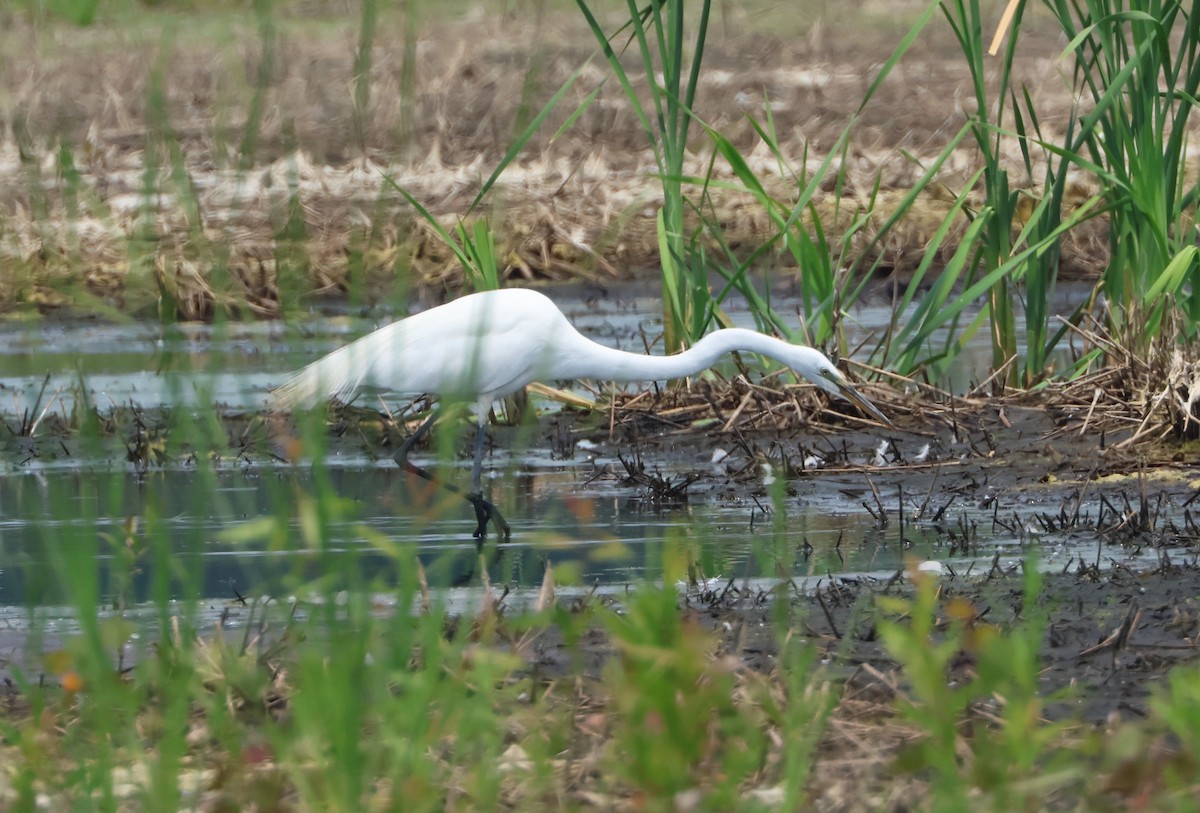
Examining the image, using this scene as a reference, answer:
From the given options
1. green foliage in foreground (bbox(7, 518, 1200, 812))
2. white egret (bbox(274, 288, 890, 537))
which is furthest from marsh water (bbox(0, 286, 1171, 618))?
green foliage in foreground (bbox(7, 518, 1200, 812))

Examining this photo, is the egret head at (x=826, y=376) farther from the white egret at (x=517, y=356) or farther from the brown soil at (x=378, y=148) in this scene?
the brown soil at (x=378, y=148)

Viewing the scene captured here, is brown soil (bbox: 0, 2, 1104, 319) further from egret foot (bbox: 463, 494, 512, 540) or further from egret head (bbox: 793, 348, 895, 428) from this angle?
egret foot (bbox: 463, 494, 512, 540)

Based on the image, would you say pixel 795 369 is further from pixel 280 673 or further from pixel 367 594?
pixel 367 594

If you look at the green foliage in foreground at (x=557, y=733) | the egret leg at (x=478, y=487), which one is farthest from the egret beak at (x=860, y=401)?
the green foliage in foreground at (x=557, y=733)

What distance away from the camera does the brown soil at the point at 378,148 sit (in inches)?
101

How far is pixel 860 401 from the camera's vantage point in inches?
256

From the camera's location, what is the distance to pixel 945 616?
4.07m

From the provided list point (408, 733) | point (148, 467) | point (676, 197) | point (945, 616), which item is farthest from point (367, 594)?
point (676, 197)

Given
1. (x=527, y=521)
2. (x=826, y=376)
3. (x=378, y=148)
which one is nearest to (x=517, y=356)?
(x=527, y=521)

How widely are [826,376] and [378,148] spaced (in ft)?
8.38

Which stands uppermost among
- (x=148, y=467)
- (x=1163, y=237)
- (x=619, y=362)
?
(x=1163, y=237)

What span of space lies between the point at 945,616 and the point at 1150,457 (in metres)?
2.21

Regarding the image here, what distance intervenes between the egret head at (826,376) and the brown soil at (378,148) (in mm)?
670

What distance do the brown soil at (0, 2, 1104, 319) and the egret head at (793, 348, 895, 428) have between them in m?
0.67
